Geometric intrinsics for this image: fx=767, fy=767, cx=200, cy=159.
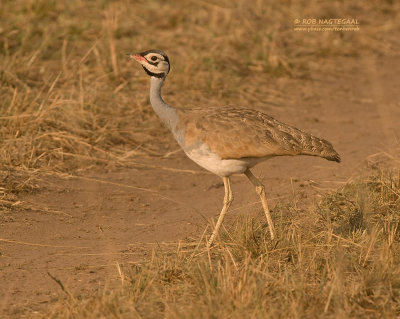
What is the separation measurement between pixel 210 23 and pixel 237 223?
5.13 metres

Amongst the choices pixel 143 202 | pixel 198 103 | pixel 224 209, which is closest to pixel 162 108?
pixel 224 209

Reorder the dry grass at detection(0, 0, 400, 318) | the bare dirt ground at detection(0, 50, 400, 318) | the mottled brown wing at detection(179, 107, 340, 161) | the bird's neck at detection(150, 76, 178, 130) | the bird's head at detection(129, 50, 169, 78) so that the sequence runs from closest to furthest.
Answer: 1. the dry grass at detection(0, 0, 400, 318)
2. the bare dirt ground at detection(0, 50, 400, 318)
3. the mottled brown wing at detection(179, 107, 340, 161)
4. the bird's neck at detection(150, 76, 178, 130)
5. the bird's head at detection(129, 50, 169, 78)

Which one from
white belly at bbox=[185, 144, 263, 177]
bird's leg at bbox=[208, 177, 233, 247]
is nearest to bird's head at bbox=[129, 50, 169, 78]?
white belly at bbox=[185, 144, 263, 177]

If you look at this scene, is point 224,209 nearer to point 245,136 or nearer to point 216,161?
point 216,161

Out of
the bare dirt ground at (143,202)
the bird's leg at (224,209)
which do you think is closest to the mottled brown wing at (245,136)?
the bird's leg at (224,209)

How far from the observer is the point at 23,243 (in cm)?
486

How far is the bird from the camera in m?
4.58

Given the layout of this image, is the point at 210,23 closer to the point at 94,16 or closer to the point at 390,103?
the point at 94,16

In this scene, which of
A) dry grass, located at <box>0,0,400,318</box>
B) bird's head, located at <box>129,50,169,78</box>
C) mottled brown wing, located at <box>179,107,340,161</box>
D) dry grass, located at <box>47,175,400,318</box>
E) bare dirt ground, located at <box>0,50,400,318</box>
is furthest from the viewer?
bird's head, located at <box>129,50,169,78</box>

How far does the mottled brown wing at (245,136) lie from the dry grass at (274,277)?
433 millimetres

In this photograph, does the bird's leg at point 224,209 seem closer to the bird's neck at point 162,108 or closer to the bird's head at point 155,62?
the bird's neck at point 162,108

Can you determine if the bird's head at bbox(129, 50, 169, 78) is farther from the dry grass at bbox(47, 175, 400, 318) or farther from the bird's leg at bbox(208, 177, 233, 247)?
the dry grass at bbox(47, 175, 400, 318)

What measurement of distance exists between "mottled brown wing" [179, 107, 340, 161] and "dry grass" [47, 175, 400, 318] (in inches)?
17.0

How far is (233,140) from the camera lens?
15.0 ft
